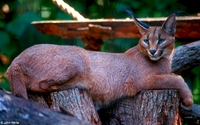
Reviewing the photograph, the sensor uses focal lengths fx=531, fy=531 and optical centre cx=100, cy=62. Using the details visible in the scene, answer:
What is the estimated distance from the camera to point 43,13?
350 inches

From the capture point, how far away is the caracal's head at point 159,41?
4979mm

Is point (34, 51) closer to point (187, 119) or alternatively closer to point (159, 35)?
point (159, 35)

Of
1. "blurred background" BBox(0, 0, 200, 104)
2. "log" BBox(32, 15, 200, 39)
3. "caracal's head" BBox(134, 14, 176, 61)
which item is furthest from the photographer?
"blurred background" BBox(0, 0, 200, 104)

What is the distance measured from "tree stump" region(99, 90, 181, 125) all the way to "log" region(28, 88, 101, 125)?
14.9 inches

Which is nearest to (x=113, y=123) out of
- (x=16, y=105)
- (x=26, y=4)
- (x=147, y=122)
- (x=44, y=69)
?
(x=147, y=122)

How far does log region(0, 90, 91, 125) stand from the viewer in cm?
327

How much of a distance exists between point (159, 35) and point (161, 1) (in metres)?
3.58

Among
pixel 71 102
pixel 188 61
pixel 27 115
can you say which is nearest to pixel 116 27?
pixel 188 61

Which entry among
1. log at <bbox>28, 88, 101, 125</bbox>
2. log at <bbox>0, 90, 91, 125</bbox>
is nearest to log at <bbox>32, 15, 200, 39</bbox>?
log at <bbox>28, 88, 101, 125</bbox>

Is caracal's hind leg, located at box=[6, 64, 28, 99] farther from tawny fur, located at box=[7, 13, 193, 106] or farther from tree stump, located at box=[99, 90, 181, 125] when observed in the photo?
tree stump, located at box=[99, 90, 181, 125]

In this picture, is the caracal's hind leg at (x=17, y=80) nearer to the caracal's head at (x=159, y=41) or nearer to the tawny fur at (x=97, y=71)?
the tawny fur at (x=97, y=71)

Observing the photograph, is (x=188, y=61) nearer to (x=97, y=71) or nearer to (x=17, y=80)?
(x=97, y=71)

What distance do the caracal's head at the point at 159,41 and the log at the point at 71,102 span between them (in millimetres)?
806

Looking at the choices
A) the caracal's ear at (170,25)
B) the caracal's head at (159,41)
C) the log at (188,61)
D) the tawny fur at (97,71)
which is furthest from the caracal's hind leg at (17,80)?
the log at (188,61)
